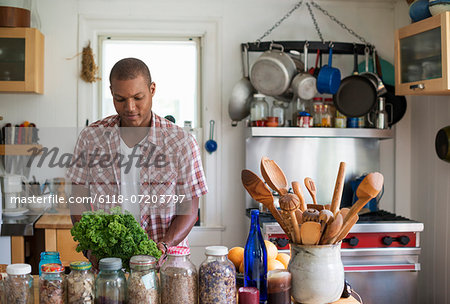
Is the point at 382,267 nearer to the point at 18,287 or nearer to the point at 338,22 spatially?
the point at 338,22

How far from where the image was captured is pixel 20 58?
10.5 feet

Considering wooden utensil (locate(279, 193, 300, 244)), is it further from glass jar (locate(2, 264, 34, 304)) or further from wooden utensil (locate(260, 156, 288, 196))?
glass jar (locate(2, 264, 34, 304))

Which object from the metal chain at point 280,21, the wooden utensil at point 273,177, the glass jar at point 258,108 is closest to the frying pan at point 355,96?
the glass jar at point 258,108

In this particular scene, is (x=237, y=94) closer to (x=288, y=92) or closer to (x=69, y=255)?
(x=288, y=92)

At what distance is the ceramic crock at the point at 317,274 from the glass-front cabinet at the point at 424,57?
1.70 meters

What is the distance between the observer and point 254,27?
347 cm

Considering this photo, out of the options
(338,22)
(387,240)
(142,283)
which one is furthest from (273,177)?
(338,22)

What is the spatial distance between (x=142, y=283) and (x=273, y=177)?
0.48 meters

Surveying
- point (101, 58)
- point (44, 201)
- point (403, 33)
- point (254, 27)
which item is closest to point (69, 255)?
point (44, 201)

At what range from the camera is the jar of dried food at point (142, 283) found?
122 cm

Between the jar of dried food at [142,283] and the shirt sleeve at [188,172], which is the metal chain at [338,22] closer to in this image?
the shirt sleeve at [188,172]

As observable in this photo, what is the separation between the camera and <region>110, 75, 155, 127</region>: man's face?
5.85ft

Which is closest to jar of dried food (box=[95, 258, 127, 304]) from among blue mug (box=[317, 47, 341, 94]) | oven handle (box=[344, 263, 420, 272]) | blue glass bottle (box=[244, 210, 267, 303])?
blue glass bottle (box=[244, 210, 267, 303])

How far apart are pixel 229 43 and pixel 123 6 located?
30.6 inches
